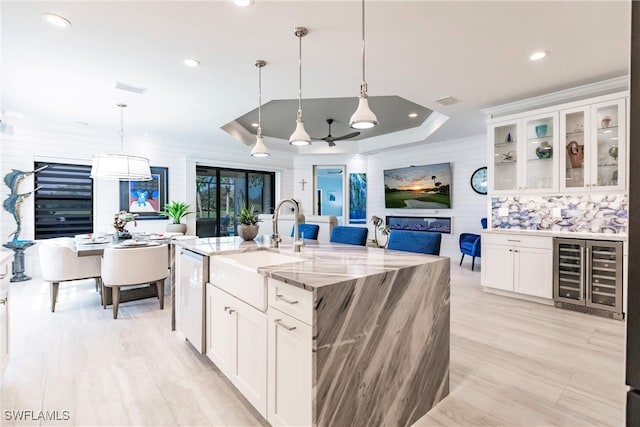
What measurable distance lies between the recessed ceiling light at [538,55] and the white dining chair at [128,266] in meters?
4.45

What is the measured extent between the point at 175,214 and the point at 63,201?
6.13 feet

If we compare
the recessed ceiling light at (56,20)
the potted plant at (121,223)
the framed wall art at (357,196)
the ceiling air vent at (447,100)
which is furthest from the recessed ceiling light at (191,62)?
the framed wall art at (357,196)

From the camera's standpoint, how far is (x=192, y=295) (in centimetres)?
266

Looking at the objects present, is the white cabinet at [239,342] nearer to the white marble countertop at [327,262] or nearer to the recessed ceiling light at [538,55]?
the white marble countertop at [327,262]

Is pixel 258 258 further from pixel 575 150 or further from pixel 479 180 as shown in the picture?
pixel 479 180

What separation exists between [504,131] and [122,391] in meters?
5.22

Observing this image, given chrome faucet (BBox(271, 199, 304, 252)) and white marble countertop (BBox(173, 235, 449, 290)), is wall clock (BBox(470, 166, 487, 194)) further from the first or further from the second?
chrome faucet (BBox(271, 199, 304, 252))

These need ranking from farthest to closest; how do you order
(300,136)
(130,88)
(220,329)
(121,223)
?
(121,223)
(130,88)
(300,136)
(220,329)

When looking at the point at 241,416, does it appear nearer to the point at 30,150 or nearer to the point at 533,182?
the point at 533,182

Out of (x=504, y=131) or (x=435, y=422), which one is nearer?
(x=435, y=422)

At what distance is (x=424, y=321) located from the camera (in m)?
1.96

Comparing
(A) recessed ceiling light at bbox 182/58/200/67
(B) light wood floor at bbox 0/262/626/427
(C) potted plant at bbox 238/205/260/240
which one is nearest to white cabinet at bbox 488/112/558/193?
(B) light wood floor at bbox 0/262/626/427

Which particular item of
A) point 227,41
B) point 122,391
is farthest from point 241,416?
point 227,41

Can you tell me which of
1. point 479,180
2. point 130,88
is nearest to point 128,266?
point 130,88
